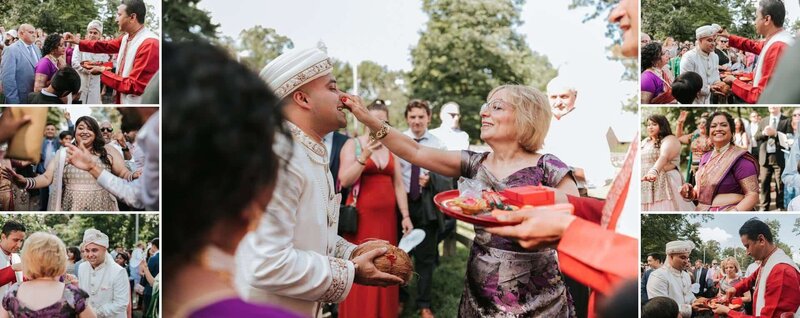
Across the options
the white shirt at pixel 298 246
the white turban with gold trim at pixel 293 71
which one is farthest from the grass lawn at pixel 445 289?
the white turban with gold trim at pixel 293 71

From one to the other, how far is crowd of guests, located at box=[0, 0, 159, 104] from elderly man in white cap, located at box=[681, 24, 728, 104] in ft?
8.14

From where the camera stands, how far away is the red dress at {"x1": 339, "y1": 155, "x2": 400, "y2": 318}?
18.4 feet

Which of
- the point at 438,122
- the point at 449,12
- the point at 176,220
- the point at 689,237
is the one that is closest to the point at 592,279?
the point at 176,220

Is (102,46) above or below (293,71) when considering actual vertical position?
above

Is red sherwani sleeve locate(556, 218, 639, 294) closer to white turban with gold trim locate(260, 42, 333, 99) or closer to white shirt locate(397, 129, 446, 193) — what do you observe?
white turban with gold trim locate(260, 42, 333, 99)

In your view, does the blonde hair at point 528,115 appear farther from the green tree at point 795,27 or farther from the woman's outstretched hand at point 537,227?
the green tree at point 795,27

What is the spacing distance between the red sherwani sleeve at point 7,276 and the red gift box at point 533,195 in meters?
2.44

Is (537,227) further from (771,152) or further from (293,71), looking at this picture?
(771,152)

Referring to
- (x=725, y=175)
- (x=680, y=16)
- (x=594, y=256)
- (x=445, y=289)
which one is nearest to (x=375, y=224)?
(x=445, y=289)

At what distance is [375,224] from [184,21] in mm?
1854

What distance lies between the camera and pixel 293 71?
3.31 m

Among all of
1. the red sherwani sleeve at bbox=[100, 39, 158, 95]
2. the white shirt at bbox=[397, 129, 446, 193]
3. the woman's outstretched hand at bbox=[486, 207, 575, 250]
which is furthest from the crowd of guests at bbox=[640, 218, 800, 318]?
the red sherwani sleeve at bbox=[100, 39, 158, 95]

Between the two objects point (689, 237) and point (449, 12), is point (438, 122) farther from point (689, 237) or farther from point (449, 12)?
point (689, 237)

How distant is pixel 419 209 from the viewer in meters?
6.38
